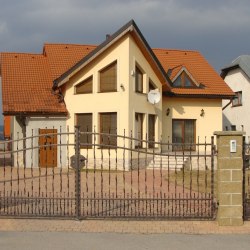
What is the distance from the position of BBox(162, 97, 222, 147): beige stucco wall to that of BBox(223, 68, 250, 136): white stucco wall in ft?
17.9

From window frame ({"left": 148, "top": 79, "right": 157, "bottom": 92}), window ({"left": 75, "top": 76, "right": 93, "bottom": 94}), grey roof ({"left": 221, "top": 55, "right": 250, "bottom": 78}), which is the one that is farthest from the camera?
grey roof ({"left": 221, "top": 55, "right": 250, "bottom": 78})

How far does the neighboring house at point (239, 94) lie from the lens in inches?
1117

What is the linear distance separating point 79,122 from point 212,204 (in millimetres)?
12570

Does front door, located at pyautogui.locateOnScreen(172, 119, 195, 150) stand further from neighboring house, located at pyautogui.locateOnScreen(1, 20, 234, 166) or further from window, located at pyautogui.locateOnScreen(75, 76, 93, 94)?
window, located at pyautogui.locateOnScreen(75, 76, 93, 94)

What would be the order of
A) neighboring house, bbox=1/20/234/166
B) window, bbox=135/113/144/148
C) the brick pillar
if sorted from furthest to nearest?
window, bbox=135/113/144/148 → neighboring house, bbox=1/20/234/166 → the brick pillar

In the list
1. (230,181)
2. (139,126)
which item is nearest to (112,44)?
(139,126)

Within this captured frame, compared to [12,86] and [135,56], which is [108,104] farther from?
[12,86]

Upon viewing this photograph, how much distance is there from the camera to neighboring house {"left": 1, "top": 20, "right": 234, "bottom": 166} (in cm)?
1925

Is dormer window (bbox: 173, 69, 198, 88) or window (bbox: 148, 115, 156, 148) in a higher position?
dormer window (bbox: 173, 69, 198, 88)

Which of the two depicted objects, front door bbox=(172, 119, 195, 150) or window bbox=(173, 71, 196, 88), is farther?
window bbox=(173, 71, 196, 88)
